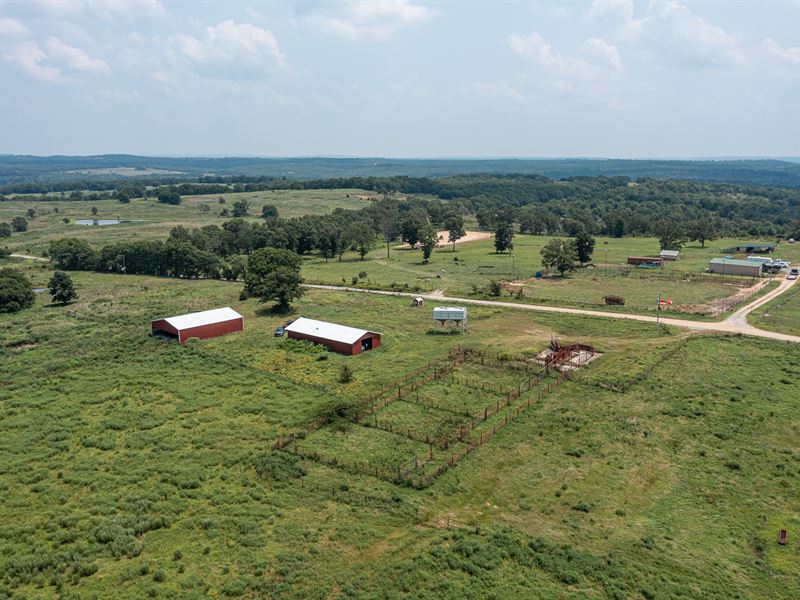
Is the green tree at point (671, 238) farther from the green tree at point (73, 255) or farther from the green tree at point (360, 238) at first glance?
the green tree at point (73, 255)

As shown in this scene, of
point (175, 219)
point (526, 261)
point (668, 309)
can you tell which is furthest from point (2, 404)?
point (175, 219)

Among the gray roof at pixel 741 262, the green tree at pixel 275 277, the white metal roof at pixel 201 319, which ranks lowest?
the white metal roof at pixel 201 319

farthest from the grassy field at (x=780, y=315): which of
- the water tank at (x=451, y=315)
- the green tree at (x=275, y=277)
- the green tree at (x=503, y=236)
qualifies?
the green tree at (x=503, y=236)

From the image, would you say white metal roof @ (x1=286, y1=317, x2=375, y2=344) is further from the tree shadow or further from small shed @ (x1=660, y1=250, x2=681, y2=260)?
small shed @ (x1=660, y1=250, x2=681, y2=260)

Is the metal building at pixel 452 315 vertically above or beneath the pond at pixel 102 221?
above

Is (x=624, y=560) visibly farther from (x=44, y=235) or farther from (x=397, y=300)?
(x=44, y=235)
